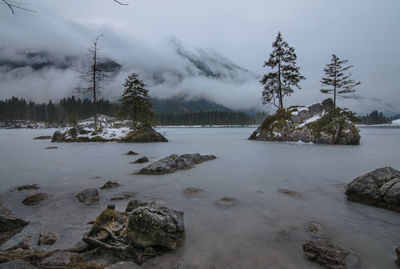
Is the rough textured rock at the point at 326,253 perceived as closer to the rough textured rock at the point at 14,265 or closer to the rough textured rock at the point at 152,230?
the rough textured rock at the point at 152,230

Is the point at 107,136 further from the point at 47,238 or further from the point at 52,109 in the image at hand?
the point at 52,109

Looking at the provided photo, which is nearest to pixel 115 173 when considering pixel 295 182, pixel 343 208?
pixel 295 182

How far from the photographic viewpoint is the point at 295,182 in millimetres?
6543

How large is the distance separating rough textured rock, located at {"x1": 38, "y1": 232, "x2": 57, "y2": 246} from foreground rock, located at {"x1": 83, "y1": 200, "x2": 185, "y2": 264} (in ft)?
2.03

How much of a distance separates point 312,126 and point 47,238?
2304cm

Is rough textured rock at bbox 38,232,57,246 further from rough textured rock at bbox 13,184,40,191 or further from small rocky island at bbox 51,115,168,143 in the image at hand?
small rocky island at bbox 51,115,168,143

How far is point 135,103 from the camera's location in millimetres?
25172

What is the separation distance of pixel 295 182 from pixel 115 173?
6896 millimetres

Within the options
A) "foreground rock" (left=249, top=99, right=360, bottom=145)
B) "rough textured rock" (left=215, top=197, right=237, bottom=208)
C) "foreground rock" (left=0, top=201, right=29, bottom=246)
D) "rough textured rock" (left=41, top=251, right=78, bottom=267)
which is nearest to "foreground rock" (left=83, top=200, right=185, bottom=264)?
"rough textured rock" (left=41, top=251, right=78, bottom=267)

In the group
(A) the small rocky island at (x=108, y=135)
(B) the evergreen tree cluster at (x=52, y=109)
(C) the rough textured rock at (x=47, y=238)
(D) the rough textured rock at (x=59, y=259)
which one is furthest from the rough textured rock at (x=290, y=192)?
(B) the evergreen tree cluster at (x=52, y=109)

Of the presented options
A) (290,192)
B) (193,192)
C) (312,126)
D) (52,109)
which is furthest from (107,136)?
(52,109)

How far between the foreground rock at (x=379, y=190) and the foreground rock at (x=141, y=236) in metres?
4.54

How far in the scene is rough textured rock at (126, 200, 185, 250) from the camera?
9.44ft

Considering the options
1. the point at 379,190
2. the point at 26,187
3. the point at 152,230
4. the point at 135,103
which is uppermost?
the point at 135,103
